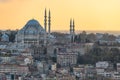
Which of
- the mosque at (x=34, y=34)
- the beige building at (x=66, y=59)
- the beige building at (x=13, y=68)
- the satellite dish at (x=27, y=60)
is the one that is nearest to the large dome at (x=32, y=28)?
the mosque at (x=34, y=34)

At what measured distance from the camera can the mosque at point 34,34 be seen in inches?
1638

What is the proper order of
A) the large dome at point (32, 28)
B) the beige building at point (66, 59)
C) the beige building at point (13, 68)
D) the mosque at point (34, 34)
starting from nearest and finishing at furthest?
the beige building at point (13, 68) → the beige building at point (66, 59) → the mosque at point (34, 34) → the large dome at point (32, 28)

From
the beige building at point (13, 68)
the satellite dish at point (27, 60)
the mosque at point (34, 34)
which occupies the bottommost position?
the beige building at point (13, 68)

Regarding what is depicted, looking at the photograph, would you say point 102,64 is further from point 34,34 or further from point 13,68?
point 34,34

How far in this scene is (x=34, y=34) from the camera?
1678 inches

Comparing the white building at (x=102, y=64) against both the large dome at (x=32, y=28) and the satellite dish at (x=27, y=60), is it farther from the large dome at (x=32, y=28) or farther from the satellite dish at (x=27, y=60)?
the large dome at (x=32, y=28)

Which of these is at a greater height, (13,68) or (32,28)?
(32,28)

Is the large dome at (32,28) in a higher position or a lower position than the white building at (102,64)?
higher

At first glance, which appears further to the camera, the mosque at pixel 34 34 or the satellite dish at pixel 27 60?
the mosque at pixel 34 34

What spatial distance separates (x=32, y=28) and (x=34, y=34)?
80 centimetres

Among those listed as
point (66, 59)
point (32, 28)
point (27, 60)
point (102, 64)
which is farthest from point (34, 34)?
point (102, 64)

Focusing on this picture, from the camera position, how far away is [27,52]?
35500 mm

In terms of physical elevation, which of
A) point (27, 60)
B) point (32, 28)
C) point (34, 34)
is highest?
point (32, 28)

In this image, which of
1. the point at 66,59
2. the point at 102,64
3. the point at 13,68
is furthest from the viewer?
the point at 66,59
